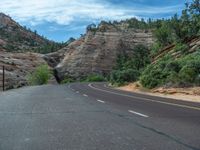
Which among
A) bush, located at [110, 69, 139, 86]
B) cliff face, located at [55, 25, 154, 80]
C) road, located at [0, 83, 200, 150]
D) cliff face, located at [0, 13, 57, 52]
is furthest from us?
cliff face, located at [0, 13, 57, 52]

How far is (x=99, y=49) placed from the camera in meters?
147

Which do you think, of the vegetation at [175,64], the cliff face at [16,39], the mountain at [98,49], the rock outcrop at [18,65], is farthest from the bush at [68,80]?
the vegetation at [175,64]

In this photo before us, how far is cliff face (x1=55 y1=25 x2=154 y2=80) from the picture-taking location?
5620 inches

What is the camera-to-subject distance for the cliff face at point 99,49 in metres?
143

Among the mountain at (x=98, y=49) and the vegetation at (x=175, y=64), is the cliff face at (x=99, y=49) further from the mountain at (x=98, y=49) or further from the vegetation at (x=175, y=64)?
the vegetation at (x=175, y=64)

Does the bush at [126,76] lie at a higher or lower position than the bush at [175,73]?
lower

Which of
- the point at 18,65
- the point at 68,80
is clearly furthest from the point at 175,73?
the point at 68,80

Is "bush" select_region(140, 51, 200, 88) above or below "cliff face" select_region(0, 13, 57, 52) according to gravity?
below

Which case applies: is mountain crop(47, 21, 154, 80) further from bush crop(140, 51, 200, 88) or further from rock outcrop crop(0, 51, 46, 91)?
bush crop(140, 51, 200, 88)

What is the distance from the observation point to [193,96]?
2959 cm

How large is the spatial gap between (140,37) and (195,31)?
9884cm

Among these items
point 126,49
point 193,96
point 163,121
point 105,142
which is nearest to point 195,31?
point 193,96

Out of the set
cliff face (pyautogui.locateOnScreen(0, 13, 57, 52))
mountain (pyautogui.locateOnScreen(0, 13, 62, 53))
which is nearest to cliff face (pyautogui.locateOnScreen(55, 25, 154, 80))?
mountain (pyautogui.locateOnScreen(0, 13, 62, 53))

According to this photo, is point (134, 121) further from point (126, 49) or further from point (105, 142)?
point (126, 49)
